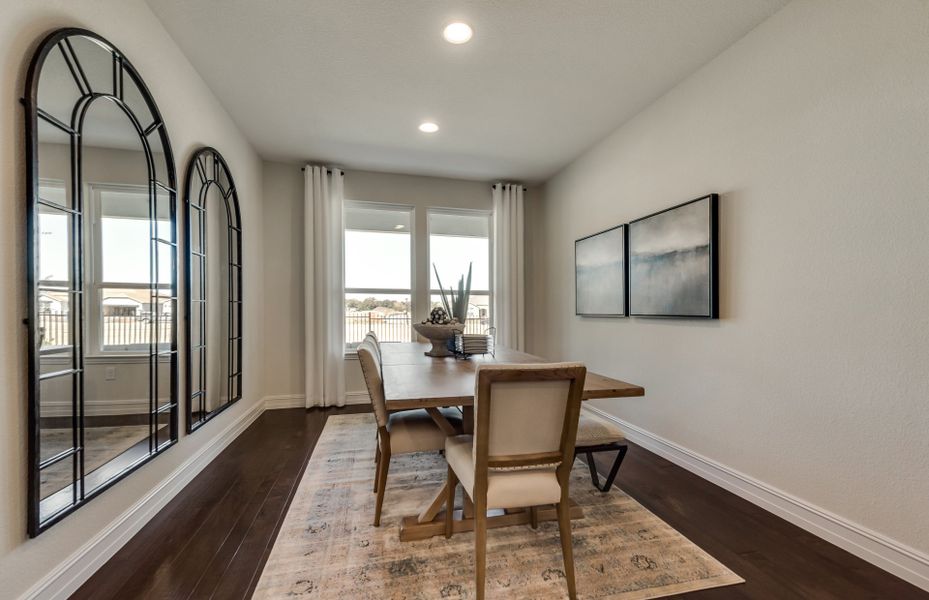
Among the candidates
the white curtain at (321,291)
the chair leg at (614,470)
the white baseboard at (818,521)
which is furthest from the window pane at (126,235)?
the white baseboard at (818,521)

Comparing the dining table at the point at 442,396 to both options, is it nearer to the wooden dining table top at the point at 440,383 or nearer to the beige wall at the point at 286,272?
the wooden dining table top at the point at 440,383

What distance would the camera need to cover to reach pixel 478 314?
4.80 m

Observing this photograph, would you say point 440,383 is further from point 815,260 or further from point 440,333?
point 815,260

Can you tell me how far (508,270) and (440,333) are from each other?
7.59 ft

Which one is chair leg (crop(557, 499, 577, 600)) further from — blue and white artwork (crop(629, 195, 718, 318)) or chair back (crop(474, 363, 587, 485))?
blue and white artwork (crop(629, 195, 718, 318))

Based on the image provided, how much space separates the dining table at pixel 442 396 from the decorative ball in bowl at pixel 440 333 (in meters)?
0.19

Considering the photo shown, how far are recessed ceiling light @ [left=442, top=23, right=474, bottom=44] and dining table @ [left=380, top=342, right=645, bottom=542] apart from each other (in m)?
1.86

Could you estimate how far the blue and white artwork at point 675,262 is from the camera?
2.36m

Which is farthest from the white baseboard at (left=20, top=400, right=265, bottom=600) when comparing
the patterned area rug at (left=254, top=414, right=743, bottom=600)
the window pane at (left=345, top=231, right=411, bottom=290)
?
→ the window pane at (left=345, top=231, right=411, bottom=290)

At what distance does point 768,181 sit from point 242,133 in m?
4.01

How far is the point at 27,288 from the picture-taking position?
128 cm

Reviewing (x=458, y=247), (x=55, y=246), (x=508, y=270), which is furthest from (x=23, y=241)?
(x=508, y=270)

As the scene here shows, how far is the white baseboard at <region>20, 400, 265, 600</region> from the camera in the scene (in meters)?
1.36

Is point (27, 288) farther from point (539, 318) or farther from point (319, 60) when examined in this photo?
point (539, 318)
